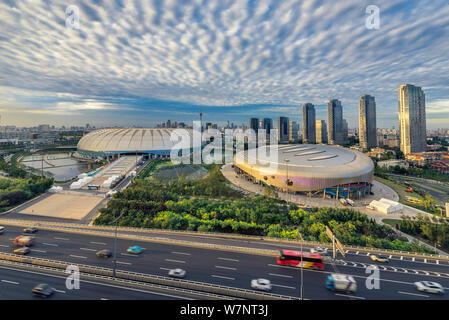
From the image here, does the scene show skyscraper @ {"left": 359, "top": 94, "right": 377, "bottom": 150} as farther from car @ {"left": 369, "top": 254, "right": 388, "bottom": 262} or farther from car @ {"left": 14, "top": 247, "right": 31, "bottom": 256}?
car @ {"left": 14, "top": 247, "right": 31, "bottom": 256}

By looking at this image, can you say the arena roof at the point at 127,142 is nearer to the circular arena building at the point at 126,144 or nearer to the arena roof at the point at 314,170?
the circular arena building at the point at 126,144

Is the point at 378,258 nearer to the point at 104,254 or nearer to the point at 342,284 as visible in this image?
the point at 342,284

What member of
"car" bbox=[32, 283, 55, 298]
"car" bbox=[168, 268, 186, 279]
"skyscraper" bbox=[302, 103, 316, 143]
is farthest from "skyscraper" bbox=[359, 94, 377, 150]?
"car" bbox=[32, 283, 55, 298]

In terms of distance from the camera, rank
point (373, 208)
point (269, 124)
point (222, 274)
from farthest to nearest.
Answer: point (269, 124)
point (373, 208)
point (222, 274)

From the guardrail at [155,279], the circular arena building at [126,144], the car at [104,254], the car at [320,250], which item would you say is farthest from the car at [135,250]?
the circular arena building at [126,144]
